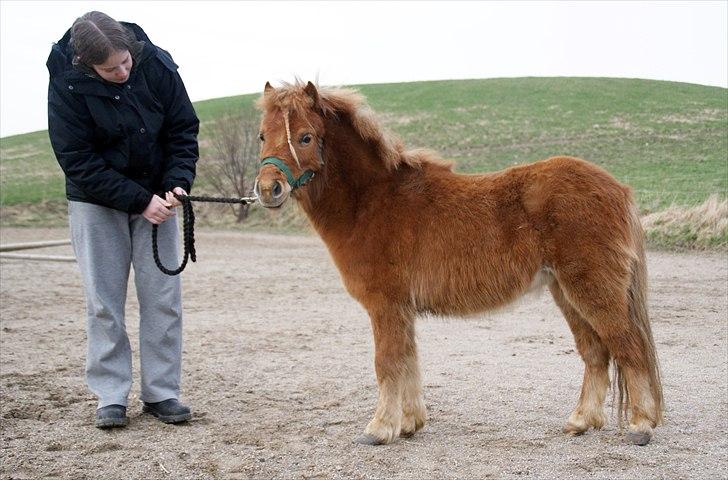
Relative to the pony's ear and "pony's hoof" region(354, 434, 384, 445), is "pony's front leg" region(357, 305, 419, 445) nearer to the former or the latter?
"pony's hoof" region(354, 434, 384, 445)

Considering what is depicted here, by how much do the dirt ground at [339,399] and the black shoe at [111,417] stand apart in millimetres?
96

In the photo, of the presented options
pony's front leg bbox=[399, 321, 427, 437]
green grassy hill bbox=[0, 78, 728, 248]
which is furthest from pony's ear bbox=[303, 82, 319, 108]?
green grassy hill bbox=[0, 78, 728, 248]

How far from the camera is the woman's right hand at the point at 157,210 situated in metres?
4.82

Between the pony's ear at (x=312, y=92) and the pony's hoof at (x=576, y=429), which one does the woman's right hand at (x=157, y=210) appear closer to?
the pony's ear at (x=312, y=92)

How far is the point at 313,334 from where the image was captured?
8586 millimetres

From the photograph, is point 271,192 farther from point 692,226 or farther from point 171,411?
point 692,226

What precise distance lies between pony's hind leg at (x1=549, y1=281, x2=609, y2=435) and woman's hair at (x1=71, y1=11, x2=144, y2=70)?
130 inches

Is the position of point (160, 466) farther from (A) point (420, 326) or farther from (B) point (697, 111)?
(B) point (697, 111)

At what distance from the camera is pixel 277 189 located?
442 cm

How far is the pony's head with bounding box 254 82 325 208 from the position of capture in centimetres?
444

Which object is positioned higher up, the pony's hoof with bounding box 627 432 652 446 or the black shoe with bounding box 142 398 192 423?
the pony's hoof with bounding box 627 432 652 446

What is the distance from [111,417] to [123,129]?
6.41 ft

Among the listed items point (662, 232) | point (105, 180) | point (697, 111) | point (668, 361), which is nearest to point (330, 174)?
point (105, 180)

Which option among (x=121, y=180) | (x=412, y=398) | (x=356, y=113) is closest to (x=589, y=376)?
(x=412, y=398)
